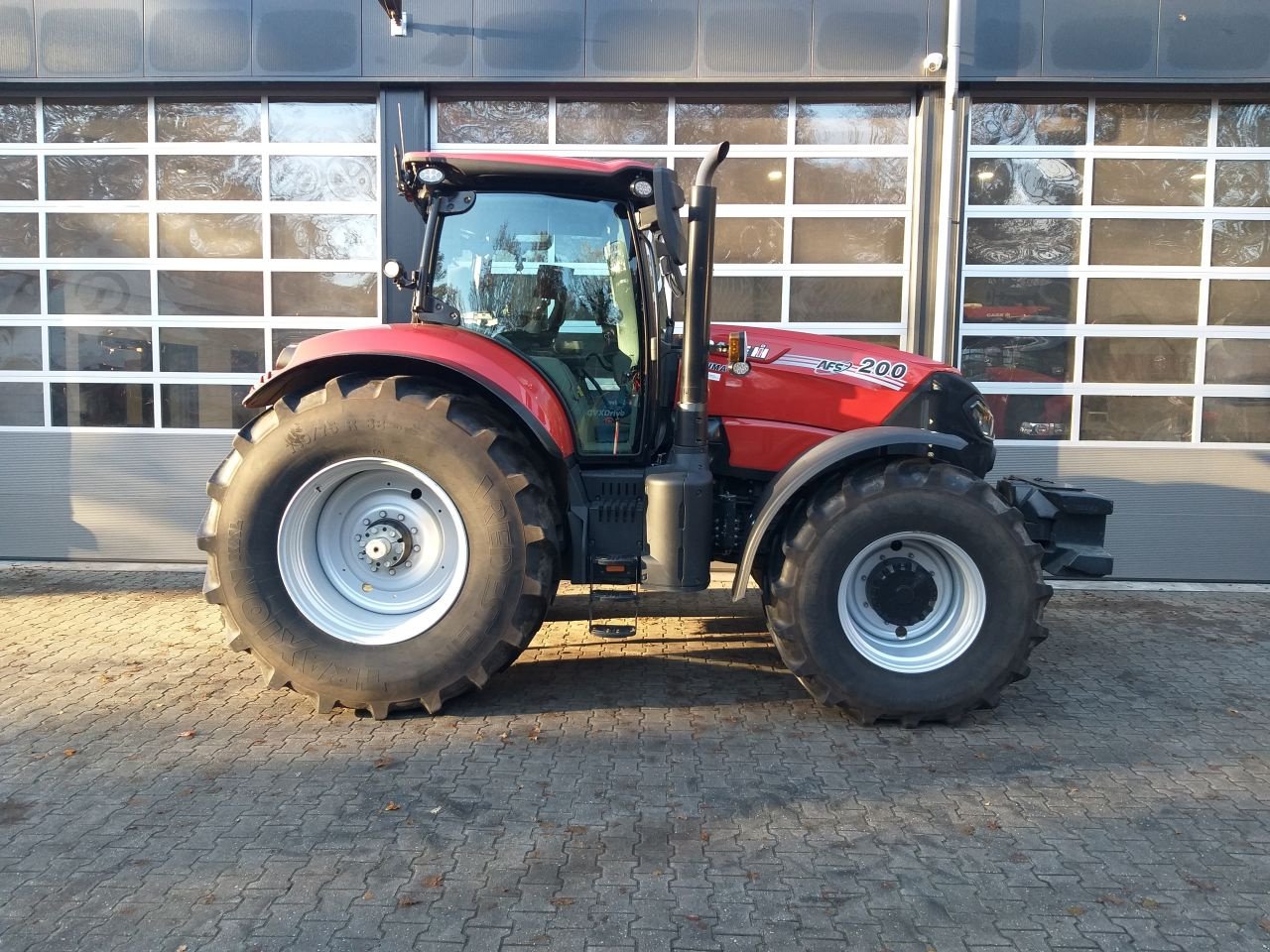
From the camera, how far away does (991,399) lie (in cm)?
711

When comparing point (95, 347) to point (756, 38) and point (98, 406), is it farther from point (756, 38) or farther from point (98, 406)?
point (756, 38)

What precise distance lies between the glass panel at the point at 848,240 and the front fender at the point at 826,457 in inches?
143

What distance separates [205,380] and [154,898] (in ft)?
18.5

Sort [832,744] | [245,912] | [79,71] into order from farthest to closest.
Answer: [79,71], [832,744], [245,912]

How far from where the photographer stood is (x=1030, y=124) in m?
6.99

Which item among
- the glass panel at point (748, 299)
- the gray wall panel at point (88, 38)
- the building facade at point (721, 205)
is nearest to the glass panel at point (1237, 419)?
the building facade at point (721, 205)

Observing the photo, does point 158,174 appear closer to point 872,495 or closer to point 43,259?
point 43,259

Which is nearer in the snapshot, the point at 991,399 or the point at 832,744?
the point at 832,744

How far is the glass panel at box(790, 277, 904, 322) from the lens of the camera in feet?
23.6

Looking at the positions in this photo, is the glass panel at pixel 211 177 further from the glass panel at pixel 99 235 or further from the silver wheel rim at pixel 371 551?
the silver wheel rim at pixel 371 551

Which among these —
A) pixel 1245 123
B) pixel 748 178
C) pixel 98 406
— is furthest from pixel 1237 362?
pixel 98 406

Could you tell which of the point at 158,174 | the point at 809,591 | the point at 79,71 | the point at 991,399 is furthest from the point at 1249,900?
the point at 79,71

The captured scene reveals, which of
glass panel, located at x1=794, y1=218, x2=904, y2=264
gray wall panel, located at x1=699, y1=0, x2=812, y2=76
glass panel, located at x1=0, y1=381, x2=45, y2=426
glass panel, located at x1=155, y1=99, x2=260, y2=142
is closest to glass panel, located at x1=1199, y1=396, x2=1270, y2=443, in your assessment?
glass panel, located at x1=794, y1=218, x2=904, y2=264

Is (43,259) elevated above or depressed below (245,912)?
above
